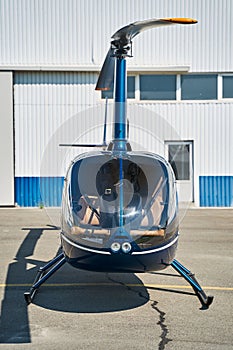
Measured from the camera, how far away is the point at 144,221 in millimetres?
6336

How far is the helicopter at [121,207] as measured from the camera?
19.7 feet

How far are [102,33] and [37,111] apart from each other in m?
3.43

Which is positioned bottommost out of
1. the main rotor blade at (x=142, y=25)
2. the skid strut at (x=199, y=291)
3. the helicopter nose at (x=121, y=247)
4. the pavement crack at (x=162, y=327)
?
the pavement crack at (x=162, y=327)

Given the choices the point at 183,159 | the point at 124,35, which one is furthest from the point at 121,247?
the point at 183,159

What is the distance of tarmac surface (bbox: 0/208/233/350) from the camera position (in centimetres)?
558

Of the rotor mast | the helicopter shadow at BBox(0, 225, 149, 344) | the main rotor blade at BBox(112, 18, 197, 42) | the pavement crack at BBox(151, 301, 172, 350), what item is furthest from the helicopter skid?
the main rotor blade at BBox(112, 18, 197, 42)

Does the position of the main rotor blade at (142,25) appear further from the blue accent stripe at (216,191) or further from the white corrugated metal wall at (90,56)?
the blue accent stripe at (216,191)

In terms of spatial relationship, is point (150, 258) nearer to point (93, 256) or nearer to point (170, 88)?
point (93, 256)

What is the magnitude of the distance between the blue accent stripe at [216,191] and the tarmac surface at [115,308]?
7.88 meters

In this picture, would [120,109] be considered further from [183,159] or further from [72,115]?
[183,159]

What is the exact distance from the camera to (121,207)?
6297 mm

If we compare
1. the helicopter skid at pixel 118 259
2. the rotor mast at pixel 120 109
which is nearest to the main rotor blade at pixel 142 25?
the rotor mast at pixel 120 109

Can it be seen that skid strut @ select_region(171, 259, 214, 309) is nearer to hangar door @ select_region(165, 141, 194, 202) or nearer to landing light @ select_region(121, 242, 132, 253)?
landing light @ select_region(121, 242, 132, 253)

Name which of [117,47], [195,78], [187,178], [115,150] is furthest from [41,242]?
[195,78]
